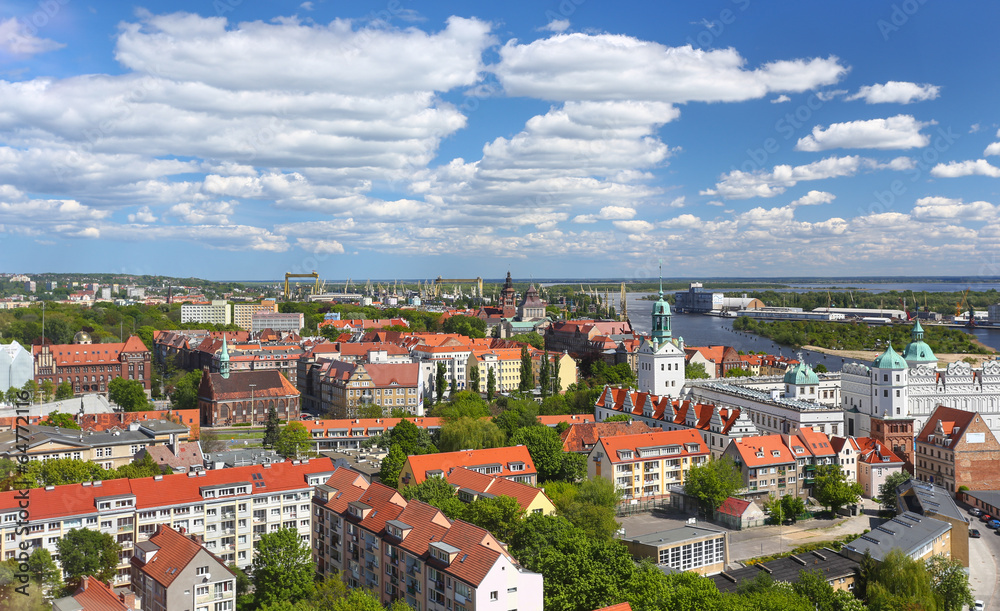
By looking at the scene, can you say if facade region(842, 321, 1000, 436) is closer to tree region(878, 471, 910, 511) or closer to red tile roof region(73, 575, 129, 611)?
tree region(878, 471, 910, 511)

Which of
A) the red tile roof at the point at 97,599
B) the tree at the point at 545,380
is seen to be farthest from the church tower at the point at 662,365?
the red tile roof at the point at 97,599

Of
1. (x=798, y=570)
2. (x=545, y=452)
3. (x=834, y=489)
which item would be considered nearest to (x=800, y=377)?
(x=834, y=489)

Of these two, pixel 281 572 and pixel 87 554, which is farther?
pixel 87 554

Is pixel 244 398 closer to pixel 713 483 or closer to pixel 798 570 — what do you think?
pixel 713 483

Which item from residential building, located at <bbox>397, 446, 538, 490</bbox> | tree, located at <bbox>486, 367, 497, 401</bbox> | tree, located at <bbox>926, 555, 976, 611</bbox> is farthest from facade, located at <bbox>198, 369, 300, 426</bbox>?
tree, located at <bbox>926, 555, 976, 611</bbox>

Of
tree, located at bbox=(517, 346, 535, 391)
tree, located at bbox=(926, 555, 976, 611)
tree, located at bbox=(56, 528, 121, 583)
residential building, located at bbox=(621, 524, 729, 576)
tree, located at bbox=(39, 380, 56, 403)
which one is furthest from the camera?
tree, located at bbox=(517, 346, 535, 391)

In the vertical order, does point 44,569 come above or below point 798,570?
above

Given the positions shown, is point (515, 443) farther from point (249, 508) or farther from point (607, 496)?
point (249, 508)
